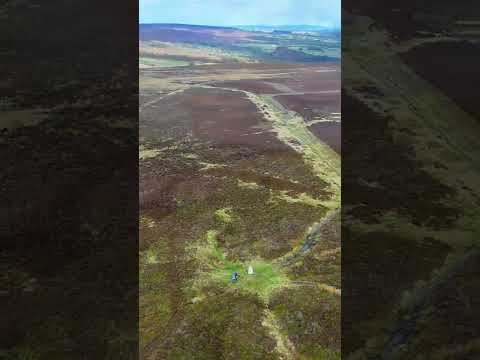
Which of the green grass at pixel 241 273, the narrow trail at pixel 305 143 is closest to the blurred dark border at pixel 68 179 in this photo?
the green grass at pixel 241 273

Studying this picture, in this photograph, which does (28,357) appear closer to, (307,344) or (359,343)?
(359,343)

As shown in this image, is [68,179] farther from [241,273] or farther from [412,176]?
[241,273]

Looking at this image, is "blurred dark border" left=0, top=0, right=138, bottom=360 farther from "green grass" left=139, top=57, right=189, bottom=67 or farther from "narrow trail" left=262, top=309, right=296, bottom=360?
"green grass" left=139, top=57, right=189, bottom=67

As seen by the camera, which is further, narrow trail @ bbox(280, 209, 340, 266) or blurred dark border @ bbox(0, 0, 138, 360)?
narrow trail @ bbox(280, 209, 340, 266)

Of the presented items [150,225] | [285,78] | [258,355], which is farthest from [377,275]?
[285,78]

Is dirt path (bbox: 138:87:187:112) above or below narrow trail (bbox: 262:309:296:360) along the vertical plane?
above

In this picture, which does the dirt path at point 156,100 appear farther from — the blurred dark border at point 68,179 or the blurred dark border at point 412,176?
the blurred dark border at point 412,176

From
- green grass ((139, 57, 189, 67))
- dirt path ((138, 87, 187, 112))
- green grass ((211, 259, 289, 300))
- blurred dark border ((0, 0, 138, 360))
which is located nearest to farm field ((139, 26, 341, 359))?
green grass ((211, 259, 289, 300))
